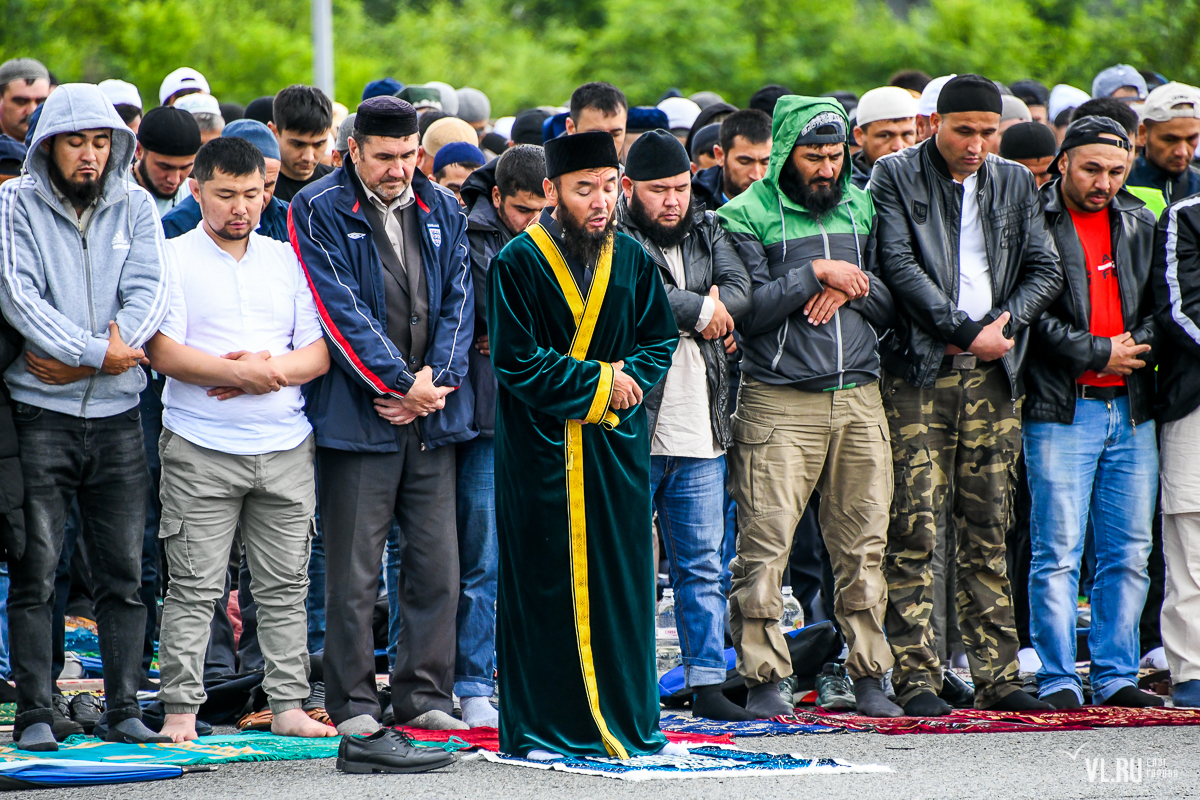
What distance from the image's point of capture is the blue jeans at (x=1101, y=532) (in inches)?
271

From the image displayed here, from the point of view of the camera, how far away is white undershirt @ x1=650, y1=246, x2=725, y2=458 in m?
6.53

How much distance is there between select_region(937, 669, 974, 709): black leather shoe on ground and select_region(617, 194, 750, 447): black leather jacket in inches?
65.2

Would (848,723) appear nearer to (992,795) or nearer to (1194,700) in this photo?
(992,795)

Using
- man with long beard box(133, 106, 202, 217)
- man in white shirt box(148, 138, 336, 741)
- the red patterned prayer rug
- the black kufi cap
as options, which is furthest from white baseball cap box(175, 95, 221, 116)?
the red patterned prayer rug

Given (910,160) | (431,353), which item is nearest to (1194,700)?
(910,160)

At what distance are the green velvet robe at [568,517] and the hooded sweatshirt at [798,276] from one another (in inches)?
37.9

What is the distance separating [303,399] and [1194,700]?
13.9 ft

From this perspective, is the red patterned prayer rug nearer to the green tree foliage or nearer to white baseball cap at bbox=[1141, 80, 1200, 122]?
white baseball cap at bbox=[1141, 80, 1200, 122]

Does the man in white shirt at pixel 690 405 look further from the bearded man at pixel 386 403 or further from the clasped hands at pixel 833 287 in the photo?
the bearded man at pixel 386 403

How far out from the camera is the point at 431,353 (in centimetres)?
634

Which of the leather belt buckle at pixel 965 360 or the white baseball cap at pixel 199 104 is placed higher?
the white baseball cap at pixel 199 104

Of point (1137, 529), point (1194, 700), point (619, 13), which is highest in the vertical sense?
point (619, 13)

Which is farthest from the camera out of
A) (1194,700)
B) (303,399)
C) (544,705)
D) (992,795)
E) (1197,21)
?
(1197,21)

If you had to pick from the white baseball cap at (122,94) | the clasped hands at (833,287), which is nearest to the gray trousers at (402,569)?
the clasped hands at (833,287)
